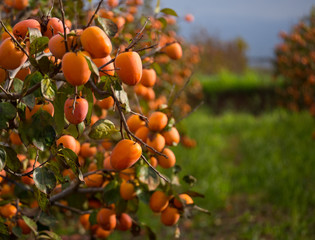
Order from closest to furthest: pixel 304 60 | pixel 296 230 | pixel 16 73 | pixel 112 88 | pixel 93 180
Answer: pixel 112 88, pixel 16 73, pixel 93 180, pixel 296 230, pixel 304 60

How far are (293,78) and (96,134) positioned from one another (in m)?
6.24

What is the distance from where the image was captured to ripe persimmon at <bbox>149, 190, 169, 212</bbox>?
1466 mm

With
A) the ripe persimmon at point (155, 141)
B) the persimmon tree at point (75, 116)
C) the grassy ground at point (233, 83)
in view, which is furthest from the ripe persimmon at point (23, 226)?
the grassy ground at point (233, 83)

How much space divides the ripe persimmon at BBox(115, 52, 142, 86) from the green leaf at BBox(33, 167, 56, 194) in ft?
1.10

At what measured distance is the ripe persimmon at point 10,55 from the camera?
950 millimetres

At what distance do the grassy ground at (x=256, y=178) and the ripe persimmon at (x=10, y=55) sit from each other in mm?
2460

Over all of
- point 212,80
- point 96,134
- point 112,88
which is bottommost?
point 212,80

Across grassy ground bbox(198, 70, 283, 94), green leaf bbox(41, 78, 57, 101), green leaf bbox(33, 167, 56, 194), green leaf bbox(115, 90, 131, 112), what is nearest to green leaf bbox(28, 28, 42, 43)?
green leaf bbox(41, 78, 57, 101)

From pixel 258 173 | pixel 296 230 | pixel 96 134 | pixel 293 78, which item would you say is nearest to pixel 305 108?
pixel 293 78

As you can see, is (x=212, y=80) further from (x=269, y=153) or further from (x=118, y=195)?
(x=118, y=195)

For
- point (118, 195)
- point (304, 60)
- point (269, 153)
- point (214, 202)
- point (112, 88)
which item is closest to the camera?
point (112, 88)

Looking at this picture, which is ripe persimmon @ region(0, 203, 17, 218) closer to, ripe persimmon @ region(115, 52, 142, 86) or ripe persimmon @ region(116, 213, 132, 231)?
ripe persimmon @ region(116, 213, 132, 231)

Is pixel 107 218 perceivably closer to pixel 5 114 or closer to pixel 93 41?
pixel 5 114

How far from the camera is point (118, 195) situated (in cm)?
152
